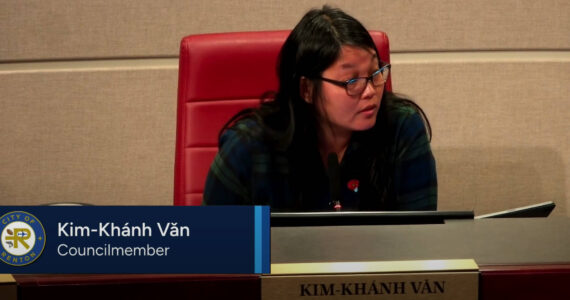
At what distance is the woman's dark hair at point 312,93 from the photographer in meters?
1.32

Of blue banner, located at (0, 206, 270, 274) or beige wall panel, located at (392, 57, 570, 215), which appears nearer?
blue banner, located at (0, 206, 270, 274)

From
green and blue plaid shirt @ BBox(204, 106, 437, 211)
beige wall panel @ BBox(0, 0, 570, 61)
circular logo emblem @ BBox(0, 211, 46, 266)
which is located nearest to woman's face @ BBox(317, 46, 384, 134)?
green and blue plaid shirt @ BBox(204, 106, 437, 211)

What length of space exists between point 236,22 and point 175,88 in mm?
270

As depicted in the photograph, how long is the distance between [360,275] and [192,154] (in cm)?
96

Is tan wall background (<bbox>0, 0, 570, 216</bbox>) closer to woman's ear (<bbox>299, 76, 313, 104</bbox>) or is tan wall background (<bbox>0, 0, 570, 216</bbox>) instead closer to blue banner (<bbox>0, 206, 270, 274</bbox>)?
woman's ear (<bbox>299, 76, 313, 104</bbox>)

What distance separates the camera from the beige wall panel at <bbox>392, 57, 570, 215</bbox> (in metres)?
2.06

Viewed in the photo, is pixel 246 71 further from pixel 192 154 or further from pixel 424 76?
pixel 424 76

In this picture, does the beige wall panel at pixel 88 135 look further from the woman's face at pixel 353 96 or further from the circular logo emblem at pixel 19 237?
the circular logo emblem at pixel 19 237

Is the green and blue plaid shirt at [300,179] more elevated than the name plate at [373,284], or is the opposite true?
the green and blue plaid shirt at [300,179]

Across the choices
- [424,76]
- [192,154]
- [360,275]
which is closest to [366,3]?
[424,76]

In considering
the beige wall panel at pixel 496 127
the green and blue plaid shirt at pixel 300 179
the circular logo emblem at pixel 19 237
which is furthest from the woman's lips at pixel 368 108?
the circular logo emblem at pixel 19 237

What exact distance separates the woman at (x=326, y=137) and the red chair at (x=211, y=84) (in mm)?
47

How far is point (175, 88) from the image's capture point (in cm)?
207

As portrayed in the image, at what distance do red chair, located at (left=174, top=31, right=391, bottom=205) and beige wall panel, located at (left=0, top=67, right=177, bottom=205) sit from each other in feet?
2.10
